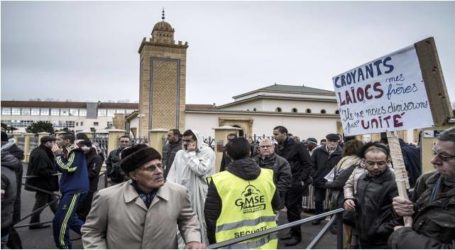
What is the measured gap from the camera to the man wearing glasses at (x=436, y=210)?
2.05 m

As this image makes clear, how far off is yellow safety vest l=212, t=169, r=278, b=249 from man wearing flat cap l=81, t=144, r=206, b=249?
0.63 meters

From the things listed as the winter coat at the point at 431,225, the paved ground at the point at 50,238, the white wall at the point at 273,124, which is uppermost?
the white wall at the point at 273,124

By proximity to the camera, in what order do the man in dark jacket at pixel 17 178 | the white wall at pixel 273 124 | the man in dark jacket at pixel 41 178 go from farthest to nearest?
the white wall at pixel 273 124 → the man in dark jacket at pixel 41 178 → the man in dark jacket at pixel 17 178

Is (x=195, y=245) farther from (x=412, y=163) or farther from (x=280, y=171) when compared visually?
(x=412, y=163)

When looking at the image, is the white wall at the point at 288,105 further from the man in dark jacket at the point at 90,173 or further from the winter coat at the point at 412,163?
the man in dark jacket at the point at 90,173

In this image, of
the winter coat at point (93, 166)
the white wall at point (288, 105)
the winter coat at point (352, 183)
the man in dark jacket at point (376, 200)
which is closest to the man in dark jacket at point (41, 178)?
the winter coat at point (93, 166)

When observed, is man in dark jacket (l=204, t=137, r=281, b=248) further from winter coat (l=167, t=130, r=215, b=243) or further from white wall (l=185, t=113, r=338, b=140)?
white wall (l=185, t=113, r=338, b=140)

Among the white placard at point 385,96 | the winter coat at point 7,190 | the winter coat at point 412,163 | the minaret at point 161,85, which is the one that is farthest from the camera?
the minaret at point 161,85

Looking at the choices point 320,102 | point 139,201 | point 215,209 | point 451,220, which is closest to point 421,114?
point 451,220

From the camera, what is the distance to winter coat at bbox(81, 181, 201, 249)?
2340 millimetres

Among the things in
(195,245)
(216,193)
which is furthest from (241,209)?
(195,245)

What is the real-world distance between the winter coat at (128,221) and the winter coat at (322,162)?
496cm

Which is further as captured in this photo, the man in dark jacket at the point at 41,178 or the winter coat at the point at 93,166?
the man in dark jacket at the point at 41,178

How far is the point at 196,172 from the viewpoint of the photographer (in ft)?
14.9
